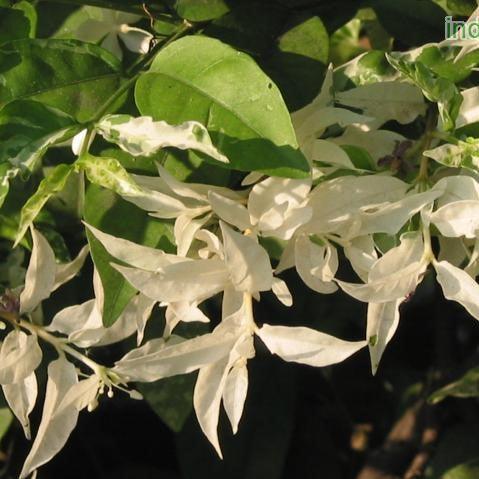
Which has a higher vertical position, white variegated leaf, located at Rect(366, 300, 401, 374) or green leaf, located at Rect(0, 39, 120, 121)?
green leaf, located at Rect(0, 39, 120, 121)

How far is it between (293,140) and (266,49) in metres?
0.16

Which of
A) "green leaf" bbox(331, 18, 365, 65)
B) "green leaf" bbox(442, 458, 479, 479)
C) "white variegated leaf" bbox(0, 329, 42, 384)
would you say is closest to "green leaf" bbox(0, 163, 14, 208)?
"white variegated leaf" bbox(0, 329, 42, 384)

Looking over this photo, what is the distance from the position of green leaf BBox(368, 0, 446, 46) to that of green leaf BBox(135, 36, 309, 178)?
0.18 metres

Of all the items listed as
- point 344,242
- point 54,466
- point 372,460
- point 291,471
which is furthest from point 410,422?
point 344,242

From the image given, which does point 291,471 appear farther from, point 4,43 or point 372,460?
point 4,43

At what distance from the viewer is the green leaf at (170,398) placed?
72cm

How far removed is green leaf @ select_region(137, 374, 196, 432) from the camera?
72cm

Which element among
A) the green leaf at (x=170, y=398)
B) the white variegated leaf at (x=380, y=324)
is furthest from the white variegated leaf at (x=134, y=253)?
the green leaf at (x=170, y=398)

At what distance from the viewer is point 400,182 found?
20.6 inches

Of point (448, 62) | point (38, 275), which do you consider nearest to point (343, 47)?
point (448, 62)

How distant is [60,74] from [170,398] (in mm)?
273

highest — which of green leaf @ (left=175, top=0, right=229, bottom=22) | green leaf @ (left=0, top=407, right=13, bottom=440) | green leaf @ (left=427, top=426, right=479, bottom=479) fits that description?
green leaf @ (left=175, top=0, right=229, bottom=22)

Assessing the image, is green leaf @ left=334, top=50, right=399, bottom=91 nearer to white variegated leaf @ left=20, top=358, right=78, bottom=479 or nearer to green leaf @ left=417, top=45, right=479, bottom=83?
green leaf @ left=417, top=45, right=479, bottom=83

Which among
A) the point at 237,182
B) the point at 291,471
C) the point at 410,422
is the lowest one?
the point at 291,471
